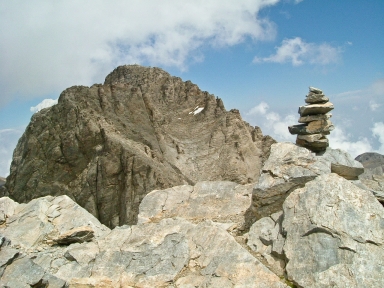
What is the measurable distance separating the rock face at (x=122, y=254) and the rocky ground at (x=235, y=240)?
0.13 feet

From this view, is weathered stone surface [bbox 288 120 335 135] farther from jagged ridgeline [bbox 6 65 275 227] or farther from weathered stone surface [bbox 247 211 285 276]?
jagged ridgeline [bbox 6 65 275 227]

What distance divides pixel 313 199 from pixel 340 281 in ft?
10.8

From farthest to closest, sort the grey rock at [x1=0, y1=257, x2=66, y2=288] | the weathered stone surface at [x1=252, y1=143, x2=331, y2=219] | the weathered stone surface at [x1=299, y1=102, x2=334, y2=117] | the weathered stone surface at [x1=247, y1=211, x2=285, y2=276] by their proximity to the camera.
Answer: the weathered stone surface at [x1=299, y1=102, x2=334, y2=117]
the weathered stone surface at [x1=252, y1=143, x2=331, y2=219]
the weathered stone surface at [x1=247, y1=211, x2=285, y2=276]
the grey rock at [x1=0, y1=257, x2=66, y2=288]

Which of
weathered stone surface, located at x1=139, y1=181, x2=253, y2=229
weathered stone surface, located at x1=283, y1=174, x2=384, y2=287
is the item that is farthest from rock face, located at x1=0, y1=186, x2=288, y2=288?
weathered stone surface, located at x1=283, y1=174, x2=384, y2=287

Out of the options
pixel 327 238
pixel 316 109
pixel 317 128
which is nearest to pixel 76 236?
pixel 327 238

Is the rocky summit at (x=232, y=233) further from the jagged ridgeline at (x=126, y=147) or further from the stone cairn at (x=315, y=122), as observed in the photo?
the jagged ridgeline at (x=126, y=147)

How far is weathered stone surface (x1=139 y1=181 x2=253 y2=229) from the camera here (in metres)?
17.3

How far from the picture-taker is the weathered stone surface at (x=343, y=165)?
16.2 meters

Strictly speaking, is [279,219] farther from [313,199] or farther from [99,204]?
[99,204]

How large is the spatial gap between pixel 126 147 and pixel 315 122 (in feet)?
149

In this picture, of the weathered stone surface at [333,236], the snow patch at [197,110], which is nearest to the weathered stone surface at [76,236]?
the weathered stone surface at [333,236]

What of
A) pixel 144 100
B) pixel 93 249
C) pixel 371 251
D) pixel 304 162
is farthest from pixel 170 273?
pixel 144 100

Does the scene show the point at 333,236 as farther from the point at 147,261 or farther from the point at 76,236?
the point at 76,236

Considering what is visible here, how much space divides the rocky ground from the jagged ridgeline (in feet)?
131
